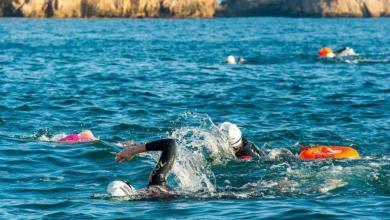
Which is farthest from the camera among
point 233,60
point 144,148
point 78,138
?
point 233,60

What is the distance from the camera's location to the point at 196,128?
16875 mm

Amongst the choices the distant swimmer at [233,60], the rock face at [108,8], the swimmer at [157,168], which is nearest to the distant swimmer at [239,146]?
the swimmer at [157,168]

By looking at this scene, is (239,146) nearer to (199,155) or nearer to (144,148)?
(199,155)

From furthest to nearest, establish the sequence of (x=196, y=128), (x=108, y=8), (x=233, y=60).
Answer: (x=108, y=8), (x=233, y=60), (x=196, y=128)

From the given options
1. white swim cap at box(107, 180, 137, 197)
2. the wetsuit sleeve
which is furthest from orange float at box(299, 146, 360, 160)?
white swim cap at box(107, 180, 137, 197)

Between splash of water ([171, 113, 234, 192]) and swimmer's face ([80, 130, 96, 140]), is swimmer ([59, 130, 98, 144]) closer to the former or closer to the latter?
swimmer's face ([80, 130, 96, 140])

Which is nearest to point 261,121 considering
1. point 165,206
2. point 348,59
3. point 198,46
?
point 165,206

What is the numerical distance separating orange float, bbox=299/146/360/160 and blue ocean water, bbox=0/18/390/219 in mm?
247

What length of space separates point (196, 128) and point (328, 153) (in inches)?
112

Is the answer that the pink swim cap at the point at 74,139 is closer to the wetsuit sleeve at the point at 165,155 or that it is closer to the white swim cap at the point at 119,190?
the white swim cap at the point at 119,190

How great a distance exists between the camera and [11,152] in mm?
15961

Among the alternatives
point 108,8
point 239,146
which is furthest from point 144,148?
point 108,8

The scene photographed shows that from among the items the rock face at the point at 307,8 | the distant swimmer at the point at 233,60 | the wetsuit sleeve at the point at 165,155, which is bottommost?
the rock face at the point at 307,8

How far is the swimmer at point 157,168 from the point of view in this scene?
11.7 metres
